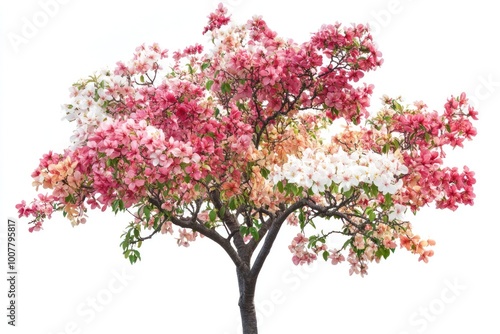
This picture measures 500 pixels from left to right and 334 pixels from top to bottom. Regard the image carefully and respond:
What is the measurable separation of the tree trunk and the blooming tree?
1 centimetres

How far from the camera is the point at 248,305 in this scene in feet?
16.6

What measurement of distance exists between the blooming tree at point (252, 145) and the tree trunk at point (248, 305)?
0.04 ft

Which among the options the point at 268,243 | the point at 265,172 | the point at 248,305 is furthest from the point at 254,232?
the point at 248,305

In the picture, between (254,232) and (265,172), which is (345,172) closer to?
(265,172)

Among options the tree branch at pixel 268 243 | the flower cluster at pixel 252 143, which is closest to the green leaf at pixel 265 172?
the flower cluster at pixel 252 143

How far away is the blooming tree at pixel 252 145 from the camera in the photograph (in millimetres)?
3652

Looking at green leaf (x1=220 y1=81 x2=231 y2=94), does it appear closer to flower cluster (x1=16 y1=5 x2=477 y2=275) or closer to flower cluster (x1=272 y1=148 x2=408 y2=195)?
flower cluster (x1=16 y1=5 x2=477 y2=275)

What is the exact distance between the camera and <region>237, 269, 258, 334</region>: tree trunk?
198 inches

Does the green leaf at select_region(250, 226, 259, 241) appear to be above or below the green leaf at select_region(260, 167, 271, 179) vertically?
below

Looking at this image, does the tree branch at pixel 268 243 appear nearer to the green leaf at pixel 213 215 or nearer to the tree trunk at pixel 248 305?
the tree trunk at pixel 248 305

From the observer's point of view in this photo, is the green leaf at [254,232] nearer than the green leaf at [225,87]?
No

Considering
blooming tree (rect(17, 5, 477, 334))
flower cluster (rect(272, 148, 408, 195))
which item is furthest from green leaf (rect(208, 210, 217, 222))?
flower cluster (rect(272, 148, 408, 195))

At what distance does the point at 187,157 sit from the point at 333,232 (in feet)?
6.72

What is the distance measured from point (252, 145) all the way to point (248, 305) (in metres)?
1.55
